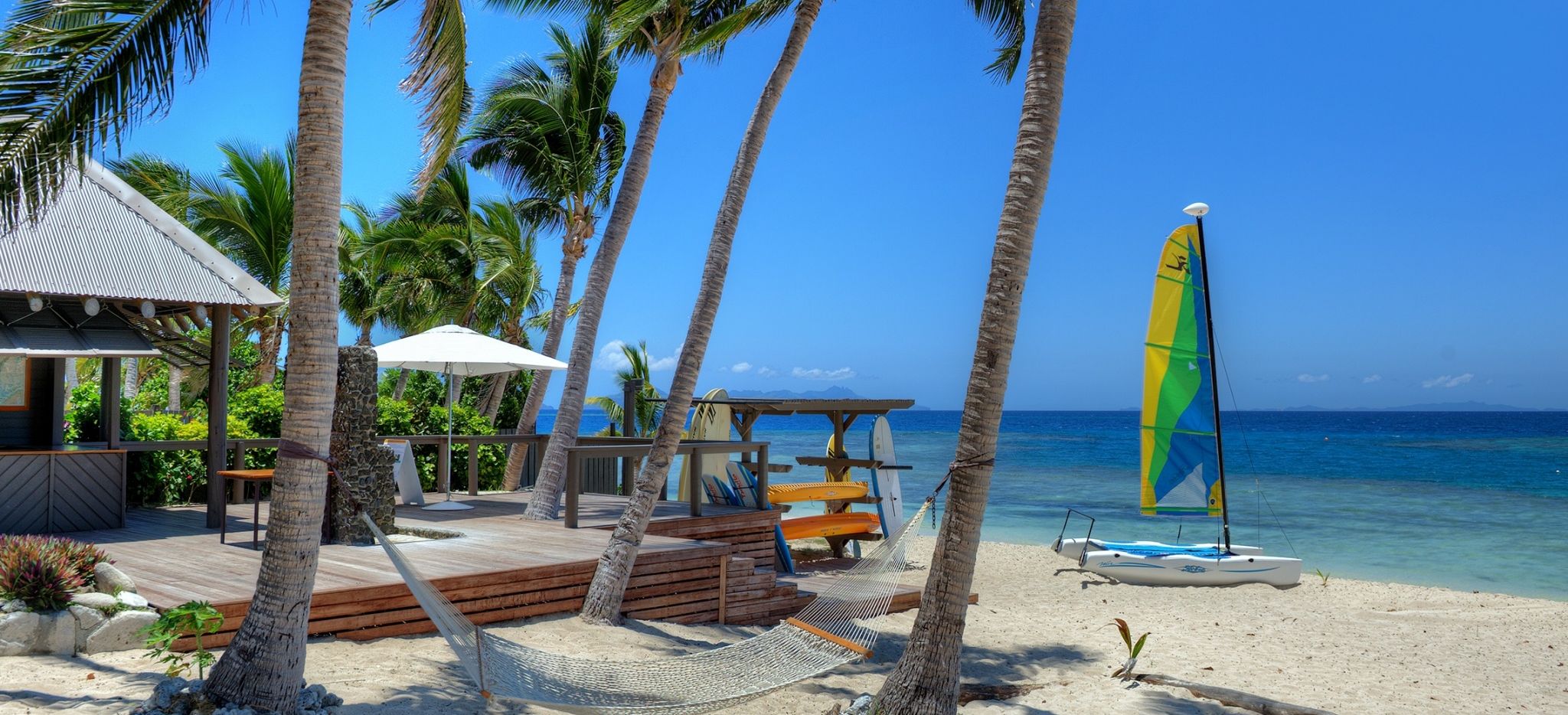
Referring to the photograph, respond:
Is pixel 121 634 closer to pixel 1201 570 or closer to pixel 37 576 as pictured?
pixel 37 576

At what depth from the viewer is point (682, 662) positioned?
221 inches

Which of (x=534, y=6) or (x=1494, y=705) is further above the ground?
(x=534, y=6)

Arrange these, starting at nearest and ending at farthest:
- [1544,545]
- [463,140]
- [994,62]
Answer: [994,62] → [463,140] → [1544,545]

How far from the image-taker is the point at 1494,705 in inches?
293

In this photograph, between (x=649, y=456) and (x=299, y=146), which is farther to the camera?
(x=649, y=456)

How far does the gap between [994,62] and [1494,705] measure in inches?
257

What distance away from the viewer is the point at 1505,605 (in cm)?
1297

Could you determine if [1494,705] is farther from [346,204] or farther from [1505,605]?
[346,204]

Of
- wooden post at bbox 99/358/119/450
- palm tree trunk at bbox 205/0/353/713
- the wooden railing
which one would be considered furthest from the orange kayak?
palm tree trunk at bbox 205/0/353/713

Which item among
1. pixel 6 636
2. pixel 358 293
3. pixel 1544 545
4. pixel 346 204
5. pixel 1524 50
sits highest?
pixel 1524 50

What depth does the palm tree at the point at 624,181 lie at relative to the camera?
9.51 metres

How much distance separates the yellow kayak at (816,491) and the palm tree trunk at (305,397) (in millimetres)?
6893

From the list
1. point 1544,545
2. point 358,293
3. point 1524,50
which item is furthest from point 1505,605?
point 1524,50

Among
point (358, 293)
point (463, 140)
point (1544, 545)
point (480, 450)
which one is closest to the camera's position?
point (480, 450)
